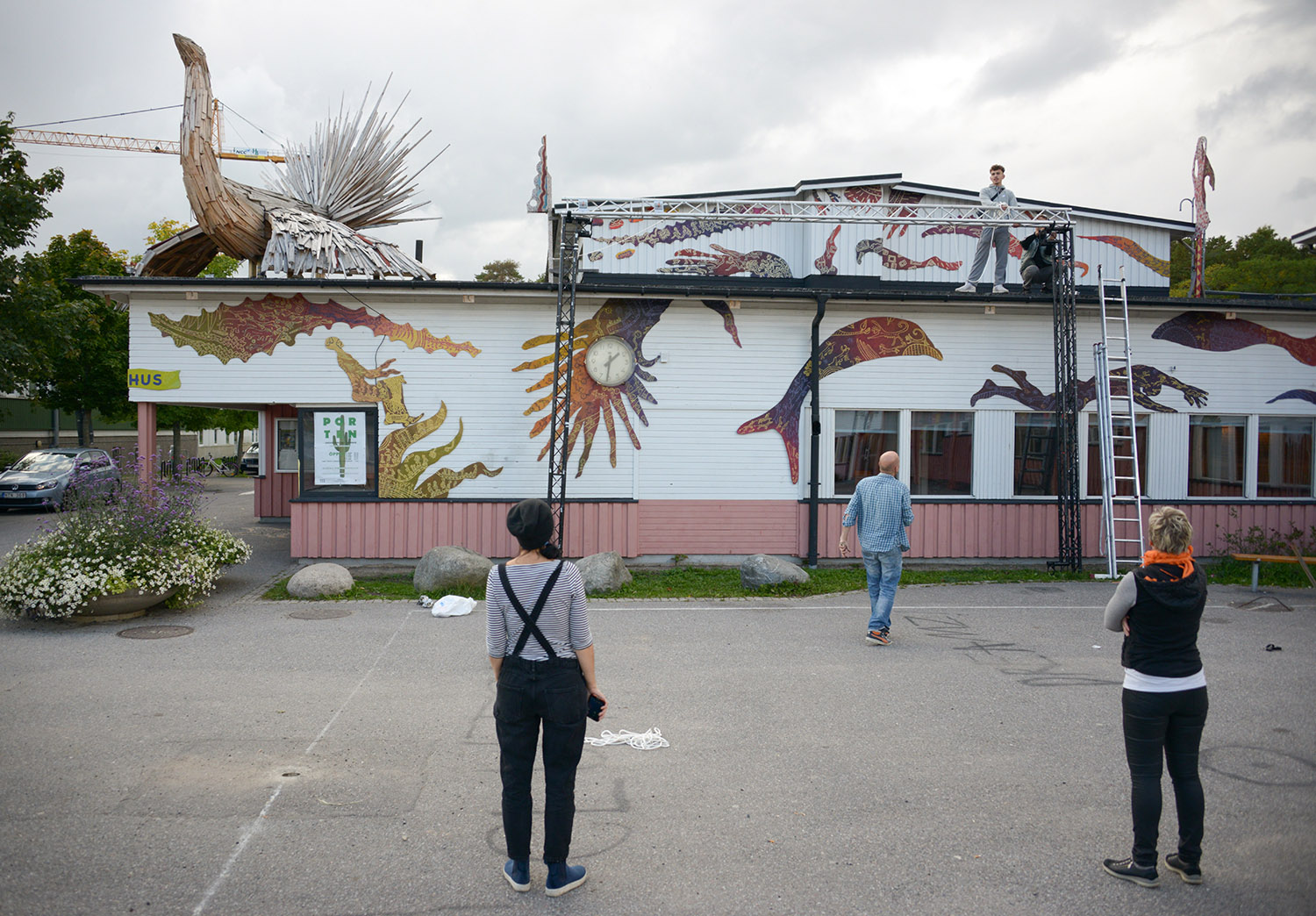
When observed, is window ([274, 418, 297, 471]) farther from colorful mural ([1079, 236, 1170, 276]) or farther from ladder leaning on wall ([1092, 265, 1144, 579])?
colorful mural ([1079, 236, 1170, 276])

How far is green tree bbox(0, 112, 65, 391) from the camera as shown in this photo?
64.1 feet

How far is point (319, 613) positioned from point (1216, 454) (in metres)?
13.8

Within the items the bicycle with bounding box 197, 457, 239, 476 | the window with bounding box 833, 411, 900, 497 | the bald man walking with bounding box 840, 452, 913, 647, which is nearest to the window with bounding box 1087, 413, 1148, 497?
the window with bounding box 833, 411, 900, 497

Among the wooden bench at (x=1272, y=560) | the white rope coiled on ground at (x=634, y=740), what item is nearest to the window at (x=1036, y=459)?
the wooden bench at (x=1272, y=560)

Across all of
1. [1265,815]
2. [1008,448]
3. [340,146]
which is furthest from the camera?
[340,146]

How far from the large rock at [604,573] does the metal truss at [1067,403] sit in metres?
6.59

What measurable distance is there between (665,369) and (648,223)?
18.8 ft

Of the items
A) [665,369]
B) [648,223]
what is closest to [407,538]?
[665,369]

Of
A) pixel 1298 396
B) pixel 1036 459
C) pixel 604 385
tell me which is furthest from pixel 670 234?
pixel 1298 396

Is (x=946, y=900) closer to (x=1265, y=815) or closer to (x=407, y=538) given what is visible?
(x=1265, y=815)

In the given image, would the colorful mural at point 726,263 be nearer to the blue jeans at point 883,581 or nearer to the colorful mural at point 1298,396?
the colorful mural at point 1298,396

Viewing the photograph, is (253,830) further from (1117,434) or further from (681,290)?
(1117,434)

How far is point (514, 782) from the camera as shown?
3.82m

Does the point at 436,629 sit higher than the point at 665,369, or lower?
lower
